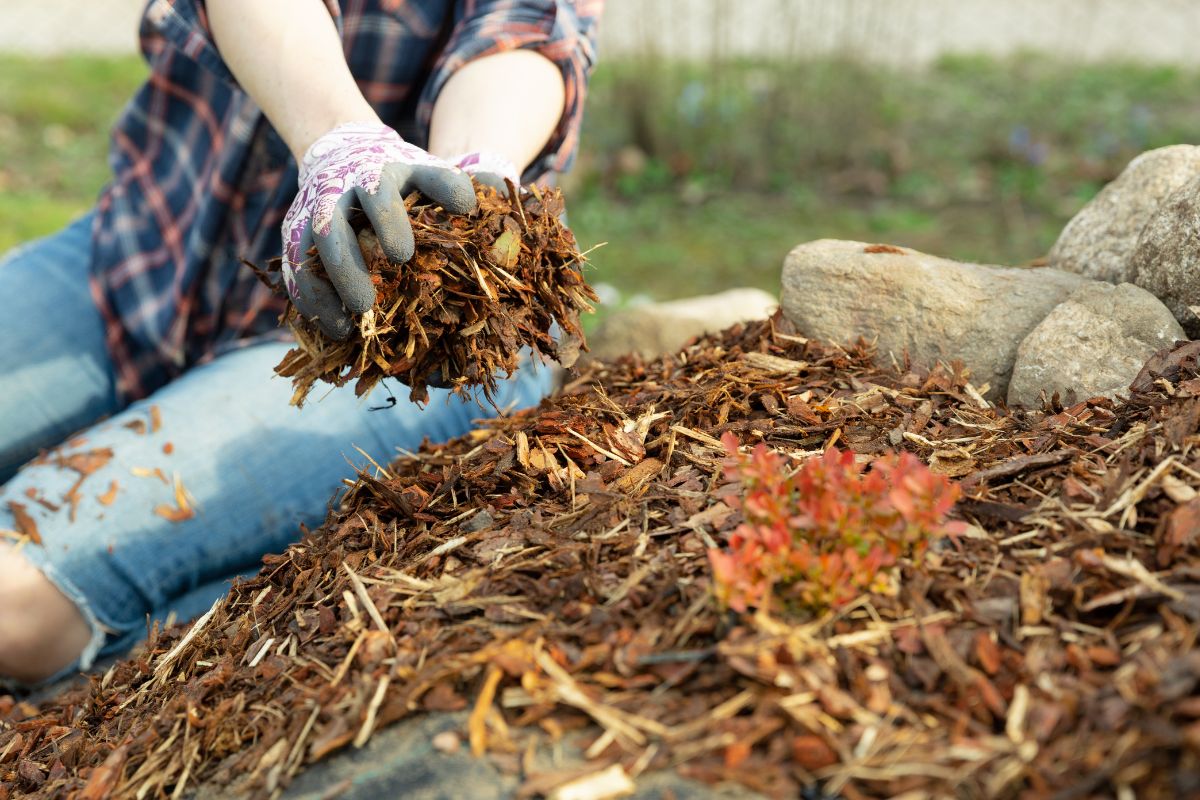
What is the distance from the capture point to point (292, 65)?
7.73ft

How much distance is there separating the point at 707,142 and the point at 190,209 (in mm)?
4780

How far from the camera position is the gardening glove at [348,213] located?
184 cm

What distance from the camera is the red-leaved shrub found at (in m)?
1.41

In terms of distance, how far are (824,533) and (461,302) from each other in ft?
2.85

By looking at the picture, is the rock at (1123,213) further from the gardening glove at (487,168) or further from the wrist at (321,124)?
the wrist at (321,124)

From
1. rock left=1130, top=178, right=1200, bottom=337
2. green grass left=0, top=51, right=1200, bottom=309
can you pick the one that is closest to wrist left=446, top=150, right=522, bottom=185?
rock left=1130, top=178, right=1200, bottom=337

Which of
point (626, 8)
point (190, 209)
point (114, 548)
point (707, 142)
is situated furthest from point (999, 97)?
point (114, 548)

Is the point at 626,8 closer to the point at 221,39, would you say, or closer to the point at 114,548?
the point at 221,39

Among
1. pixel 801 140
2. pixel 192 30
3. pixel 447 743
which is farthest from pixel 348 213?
pixel 801 140

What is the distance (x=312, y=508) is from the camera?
2.90 meters

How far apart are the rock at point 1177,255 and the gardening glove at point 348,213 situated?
5.14 ft

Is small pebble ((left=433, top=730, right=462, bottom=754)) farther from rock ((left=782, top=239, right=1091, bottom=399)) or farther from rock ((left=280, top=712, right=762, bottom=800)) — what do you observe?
rock ((left=782, top=239, right=1091, bottom=399))

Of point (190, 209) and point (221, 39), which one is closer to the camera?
point (221, 39)

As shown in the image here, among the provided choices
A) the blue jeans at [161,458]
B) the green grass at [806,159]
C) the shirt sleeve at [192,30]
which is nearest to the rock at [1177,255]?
the blue jeans at [161,458]
